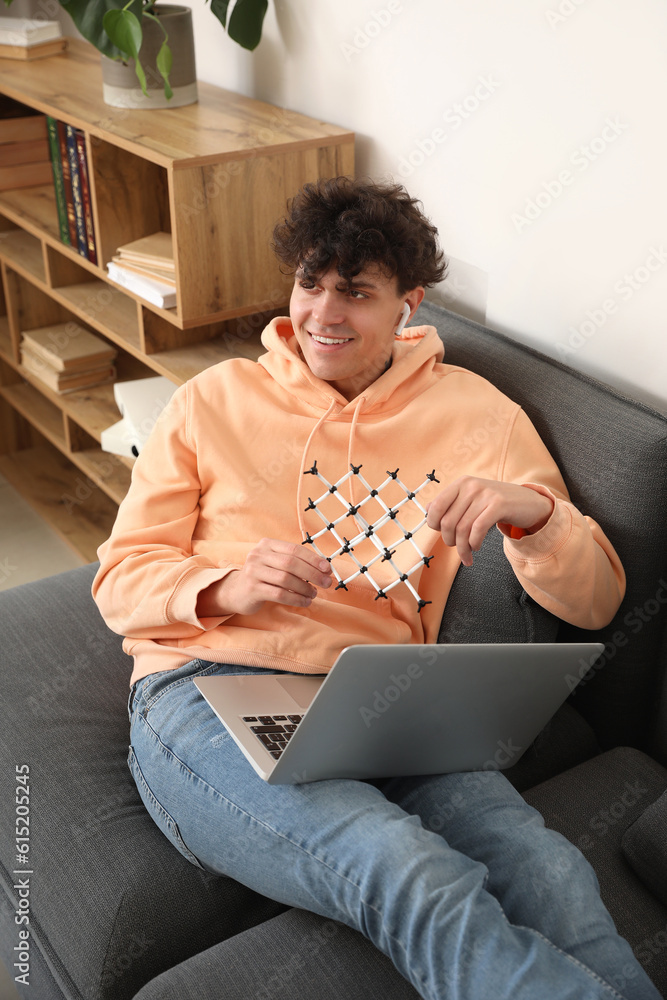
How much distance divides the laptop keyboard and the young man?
4cm

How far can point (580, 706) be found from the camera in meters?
1.62

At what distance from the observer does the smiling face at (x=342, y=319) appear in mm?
1475

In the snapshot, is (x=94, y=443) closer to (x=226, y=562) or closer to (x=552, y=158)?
(x=226, y=562)

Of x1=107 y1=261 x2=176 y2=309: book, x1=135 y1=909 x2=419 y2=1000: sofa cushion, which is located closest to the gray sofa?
x1=135 y1=909 x2=419 y2=1000: sofa cushion

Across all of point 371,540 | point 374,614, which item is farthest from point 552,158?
point 374,614

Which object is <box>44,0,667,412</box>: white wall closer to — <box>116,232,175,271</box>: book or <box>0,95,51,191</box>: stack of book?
<box>116,232,175,271</box>: book

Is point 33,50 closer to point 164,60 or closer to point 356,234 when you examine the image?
point 164,60

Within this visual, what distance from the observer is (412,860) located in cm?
109

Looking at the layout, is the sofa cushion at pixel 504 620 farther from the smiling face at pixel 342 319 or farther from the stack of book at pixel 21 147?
the stack of book at pixel 21 147

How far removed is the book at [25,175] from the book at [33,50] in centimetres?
28

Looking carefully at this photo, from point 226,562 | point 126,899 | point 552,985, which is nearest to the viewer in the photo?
point 552,985

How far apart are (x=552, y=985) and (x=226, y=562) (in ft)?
2.46

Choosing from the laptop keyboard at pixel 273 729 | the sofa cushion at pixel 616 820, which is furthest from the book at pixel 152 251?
the sofa cushion at pixel 616 820

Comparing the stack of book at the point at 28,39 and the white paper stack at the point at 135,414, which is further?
the stack of book at the point at 28,39
